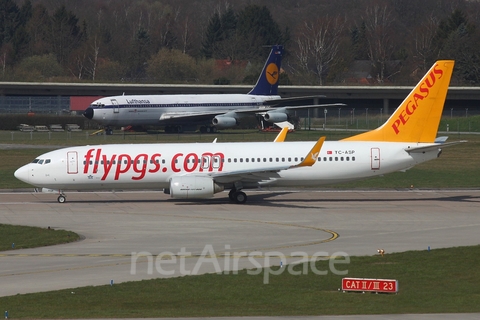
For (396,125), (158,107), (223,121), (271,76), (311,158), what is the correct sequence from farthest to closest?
(271,76) → (158,107) → (223,121) → (396,125) → (311,158)

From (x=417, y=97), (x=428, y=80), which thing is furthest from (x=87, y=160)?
(x=428, y=80)

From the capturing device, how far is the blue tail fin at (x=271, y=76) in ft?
313

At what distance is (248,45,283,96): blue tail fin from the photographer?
95.5 metres

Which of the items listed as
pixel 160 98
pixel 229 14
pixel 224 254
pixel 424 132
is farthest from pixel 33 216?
pixel 229 14

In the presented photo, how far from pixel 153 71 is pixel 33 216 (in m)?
110

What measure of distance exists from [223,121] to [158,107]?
24.0 feet

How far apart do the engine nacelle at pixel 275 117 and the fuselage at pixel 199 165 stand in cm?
4631

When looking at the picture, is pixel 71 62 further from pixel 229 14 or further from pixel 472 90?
pixel 472 90

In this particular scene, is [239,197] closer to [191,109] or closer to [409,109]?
[409,109]

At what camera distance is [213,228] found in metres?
35.3

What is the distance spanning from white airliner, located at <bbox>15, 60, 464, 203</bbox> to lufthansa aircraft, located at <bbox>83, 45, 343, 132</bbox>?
46301 mm

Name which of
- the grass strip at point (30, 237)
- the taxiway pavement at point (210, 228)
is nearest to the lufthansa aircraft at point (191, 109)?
the taxiway pavement at point (210, 228)

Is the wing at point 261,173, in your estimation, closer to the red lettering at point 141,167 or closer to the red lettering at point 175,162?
the red lettering at point 175,162

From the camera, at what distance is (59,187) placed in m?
44.2
